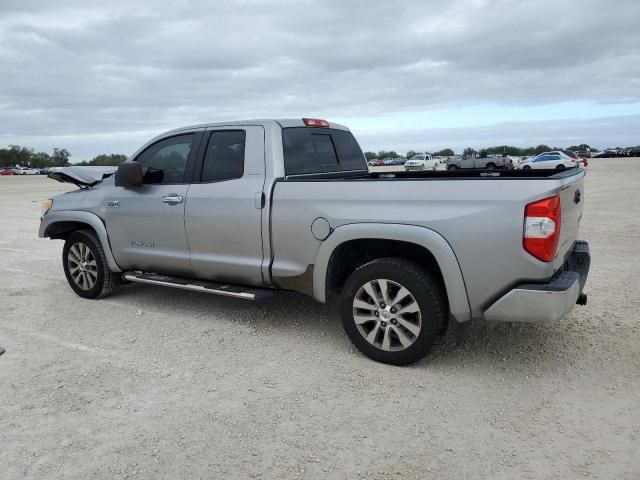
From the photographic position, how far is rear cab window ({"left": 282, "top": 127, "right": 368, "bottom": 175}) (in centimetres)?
485

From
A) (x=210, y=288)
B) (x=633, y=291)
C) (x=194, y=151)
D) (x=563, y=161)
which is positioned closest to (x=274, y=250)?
(x=210, y=288)

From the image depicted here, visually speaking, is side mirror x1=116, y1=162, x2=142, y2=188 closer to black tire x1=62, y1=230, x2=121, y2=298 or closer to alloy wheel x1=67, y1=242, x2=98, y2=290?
black tire x1=62, y1=230, x2=121, y2=298

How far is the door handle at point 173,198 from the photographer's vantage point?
16.8ft

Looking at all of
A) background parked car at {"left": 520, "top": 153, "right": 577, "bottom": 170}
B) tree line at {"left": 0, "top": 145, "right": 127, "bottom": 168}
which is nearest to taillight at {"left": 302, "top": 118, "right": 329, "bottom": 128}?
background parked car at {"left": 520, "top": 153, "right": 577, "bottom": 170}

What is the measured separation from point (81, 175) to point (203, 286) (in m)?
2.33

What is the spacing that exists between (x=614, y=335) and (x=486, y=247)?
1886 millimetres

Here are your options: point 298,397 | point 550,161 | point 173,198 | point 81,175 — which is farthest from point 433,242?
point 550,161

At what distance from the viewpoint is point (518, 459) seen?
2918 millimetres

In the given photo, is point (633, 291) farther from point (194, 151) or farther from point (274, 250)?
point (194, 151)

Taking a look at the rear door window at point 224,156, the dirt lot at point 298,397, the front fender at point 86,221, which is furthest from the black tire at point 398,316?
the front fender at point 86,221

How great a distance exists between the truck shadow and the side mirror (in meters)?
1.38

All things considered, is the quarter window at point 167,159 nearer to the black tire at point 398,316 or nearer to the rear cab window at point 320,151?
the rear cab window at point 320,151

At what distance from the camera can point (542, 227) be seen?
136 inches

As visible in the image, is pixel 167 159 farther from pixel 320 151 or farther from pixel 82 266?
pixel 82 266
